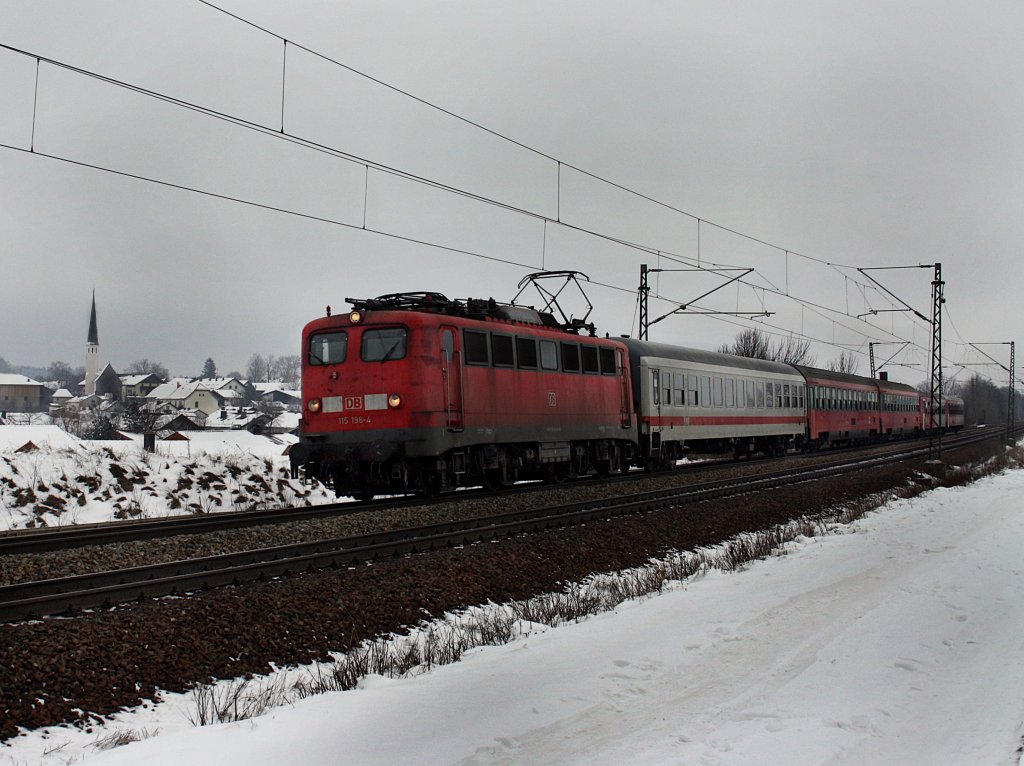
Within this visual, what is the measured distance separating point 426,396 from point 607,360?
687 centimetres

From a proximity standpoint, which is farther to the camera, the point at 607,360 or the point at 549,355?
the point at 607,360

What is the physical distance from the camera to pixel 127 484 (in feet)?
52.1

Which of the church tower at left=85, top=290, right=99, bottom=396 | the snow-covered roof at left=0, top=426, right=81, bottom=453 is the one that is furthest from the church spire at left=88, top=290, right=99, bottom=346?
the snow-covered roof at left=0, top=426, right=81, bottom=453

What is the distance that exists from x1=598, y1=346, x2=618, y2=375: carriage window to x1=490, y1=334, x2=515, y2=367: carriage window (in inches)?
153

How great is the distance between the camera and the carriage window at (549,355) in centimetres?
1762

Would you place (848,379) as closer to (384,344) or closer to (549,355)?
(549,355)

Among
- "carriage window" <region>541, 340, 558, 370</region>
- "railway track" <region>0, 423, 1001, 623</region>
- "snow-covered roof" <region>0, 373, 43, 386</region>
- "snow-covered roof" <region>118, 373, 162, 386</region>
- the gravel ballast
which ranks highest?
"snow-covered roof" <region>118, 373, 162, 386</region>

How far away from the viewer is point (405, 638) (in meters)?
7.79

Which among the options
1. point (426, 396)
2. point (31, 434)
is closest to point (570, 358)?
point (426, 396)

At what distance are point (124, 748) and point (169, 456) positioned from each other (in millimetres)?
13984

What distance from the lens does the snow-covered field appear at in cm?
1454

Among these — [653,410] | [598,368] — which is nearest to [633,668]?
[598,368]

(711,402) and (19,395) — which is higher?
(19,395)

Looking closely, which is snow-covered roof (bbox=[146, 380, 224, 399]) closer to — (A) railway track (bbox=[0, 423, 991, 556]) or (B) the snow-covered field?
(B) the snow-covered field
